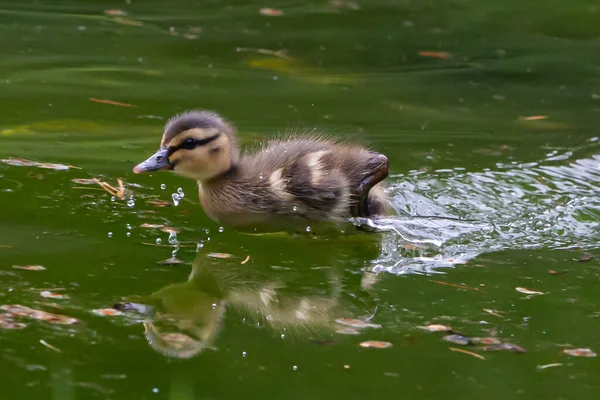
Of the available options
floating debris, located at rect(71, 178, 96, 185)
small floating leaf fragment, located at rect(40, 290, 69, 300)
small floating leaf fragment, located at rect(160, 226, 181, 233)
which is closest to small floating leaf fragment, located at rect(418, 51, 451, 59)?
floating debris, located at rect(71, 178, 96, 185)

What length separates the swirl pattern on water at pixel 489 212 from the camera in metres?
4.95

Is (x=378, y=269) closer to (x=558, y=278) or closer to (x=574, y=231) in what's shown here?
(x=558, y=278)

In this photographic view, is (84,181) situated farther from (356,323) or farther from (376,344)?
(376,344)

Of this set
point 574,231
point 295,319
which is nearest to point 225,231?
point 295,319

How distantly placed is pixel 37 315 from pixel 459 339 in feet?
4.77

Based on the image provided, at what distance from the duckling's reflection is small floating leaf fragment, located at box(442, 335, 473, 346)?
368mm

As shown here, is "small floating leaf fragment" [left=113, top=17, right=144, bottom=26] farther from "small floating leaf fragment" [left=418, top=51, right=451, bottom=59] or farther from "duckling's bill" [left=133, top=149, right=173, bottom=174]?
"duckling's bill" [left=133, top=149, right=173, bottom=174]

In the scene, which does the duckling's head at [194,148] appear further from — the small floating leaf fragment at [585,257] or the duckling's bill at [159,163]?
the small floating leaf fragment at [585,257]

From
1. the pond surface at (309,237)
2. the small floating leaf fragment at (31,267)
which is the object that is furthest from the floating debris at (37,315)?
the small floating leaf fragment at (31,267)

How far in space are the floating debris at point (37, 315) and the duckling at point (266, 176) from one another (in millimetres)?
1319

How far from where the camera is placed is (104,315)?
12.6 feet

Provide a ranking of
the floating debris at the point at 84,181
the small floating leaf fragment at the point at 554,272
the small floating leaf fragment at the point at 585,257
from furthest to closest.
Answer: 1. the floating debris at the point at 84,181
2. the small floating leaf fragment at the point at 585,257
3. the small floating leaf fragment at the point at 554,272

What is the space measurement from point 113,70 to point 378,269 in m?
3.88

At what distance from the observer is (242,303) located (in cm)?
415
